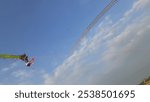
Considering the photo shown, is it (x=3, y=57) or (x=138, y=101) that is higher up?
(x=3, y=57)

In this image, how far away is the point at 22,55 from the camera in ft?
387

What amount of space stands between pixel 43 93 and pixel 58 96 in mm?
3942

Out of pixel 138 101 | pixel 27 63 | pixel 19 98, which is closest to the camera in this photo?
pixel 138 101

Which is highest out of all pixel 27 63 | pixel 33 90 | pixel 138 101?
pixel 27 63

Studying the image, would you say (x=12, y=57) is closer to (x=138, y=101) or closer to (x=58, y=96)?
(x=58, y=96)

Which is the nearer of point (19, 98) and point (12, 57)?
point (19, 98)

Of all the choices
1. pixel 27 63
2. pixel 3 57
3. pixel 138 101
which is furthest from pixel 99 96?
pixel 3 57

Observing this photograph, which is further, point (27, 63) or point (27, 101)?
point (27, 63)

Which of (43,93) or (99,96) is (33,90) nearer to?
(43,93)

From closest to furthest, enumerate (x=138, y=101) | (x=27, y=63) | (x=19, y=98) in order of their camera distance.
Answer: (x=138, y=101), (x=19, y=98), (x=27, y=63)

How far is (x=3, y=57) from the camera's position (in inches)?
4660

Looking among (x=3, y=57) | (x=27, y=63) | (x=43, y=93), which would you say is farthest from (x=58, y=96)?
(x=3, y=57)

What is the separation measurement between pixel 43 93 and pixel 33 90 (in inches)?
119

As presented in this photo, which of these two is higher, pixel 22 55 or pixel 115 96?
pixel 22 55
